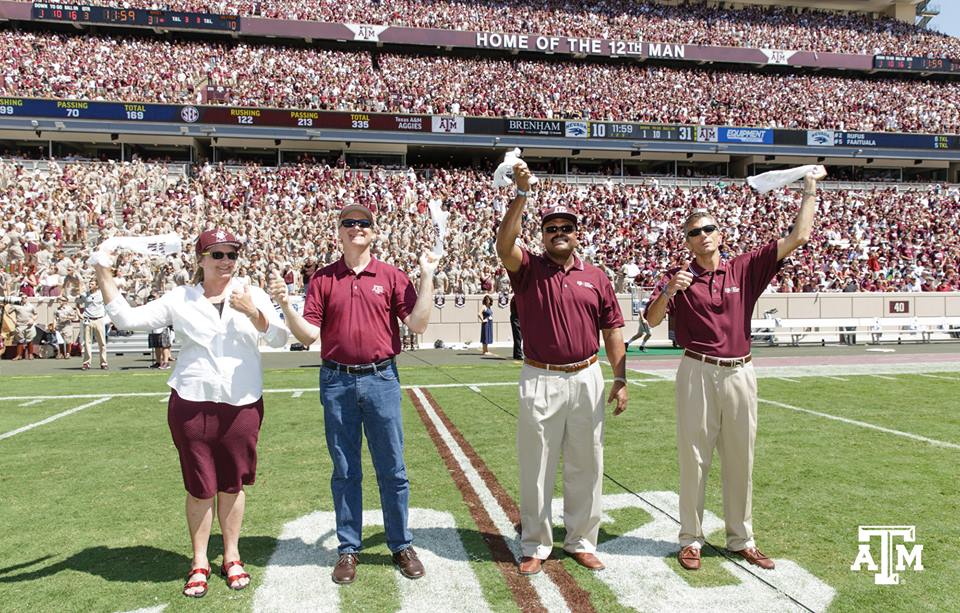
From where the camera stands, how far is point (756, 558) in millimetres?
3953

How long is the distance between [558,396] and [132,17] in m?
46.0

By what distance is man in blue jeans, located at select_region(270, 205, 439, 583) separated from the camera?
3.85 meters

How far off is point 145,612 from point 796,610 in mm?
3357

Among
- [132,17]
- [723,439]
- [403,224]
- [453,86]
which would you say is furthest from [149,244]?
[132,17]

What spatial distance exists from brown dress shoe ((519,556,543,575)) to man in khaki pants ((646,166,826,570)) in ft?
2.91

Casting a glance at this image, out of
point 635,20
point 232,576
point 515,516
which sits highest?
point 635,20

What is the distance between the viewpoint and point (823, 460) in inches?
250

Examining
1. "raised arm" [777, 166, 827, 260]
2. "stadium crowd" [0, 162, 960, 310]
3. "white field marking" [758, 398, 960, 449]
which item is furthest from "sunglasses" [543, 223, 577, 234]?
"stadium crowd" [0, 162, 960, 310]

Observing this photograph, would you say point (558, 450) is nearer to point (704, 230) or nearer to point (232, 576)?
point (704, 230)

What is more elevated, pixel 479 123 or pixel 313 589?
pixel 479 123

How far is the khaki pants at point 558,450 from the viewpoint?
13.1 ft

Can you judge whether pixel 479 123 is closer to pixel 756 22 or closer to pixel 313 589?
pixel 756 22

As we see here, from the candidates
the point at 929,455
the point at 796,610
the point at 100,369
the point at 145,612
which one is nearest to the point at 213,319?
the point at 145,612

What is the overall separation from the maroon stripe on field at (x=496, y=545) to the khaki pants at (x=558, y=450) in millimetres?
173
